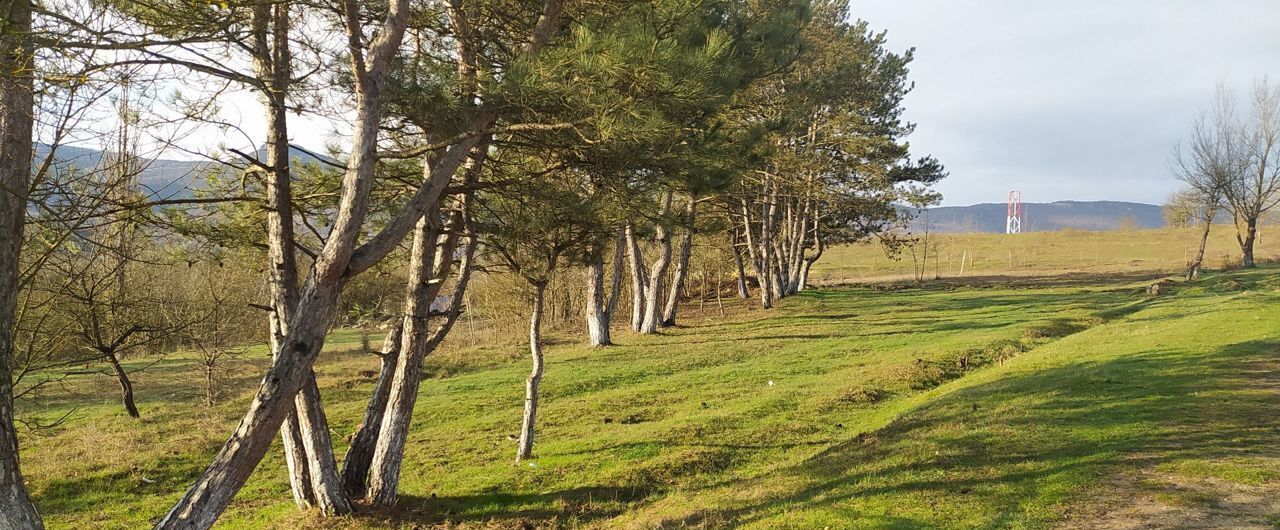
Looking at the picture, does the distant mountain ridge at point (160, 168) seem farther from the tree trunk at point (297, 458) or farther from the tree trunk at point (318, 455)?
the tree trunk at point (318, 455)

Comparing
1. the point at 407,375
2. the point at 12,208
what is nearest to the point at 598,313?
the point at 407,375

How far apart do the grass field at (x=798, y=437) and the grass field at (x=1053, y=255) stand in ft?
97.6

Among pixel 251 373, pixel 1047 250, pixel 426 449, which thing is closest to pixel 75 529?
pixel 426 449

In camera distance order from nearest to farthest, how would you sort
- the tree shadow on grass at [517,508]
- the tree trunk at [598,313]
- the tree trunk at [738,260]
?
the tree shadow on grass at [517,508], the tree trunk at [598,313], the tree trunk at [738,260]

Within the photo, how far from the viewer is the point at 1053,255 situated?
5862cm

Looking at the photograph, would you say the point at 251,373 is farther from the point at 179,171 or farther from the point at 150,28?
the point at 150,28

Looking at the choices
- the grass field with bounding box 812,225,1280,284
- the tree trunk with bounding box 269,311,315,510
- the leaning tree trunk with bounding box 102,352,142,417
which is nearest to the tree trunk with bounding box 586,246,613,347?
the leaning tree trunk with bounding box 102,352,142,417

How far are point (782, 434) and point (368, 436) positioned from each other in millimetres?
5236

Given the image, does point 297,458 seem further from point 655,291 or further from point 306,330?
point 655,291

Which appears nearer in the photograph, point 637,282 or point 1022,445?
point 1022,445

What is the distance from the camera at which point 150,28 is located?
4.74 metres

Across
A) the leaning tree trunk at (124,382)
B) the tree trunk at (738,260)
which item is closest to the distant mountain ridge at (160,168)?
the leaning tree trunk at (124,382)

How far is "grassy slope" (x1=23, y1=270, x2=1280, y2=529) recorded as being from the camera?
6379mm

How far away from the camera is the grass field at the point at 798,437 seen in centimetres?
592
